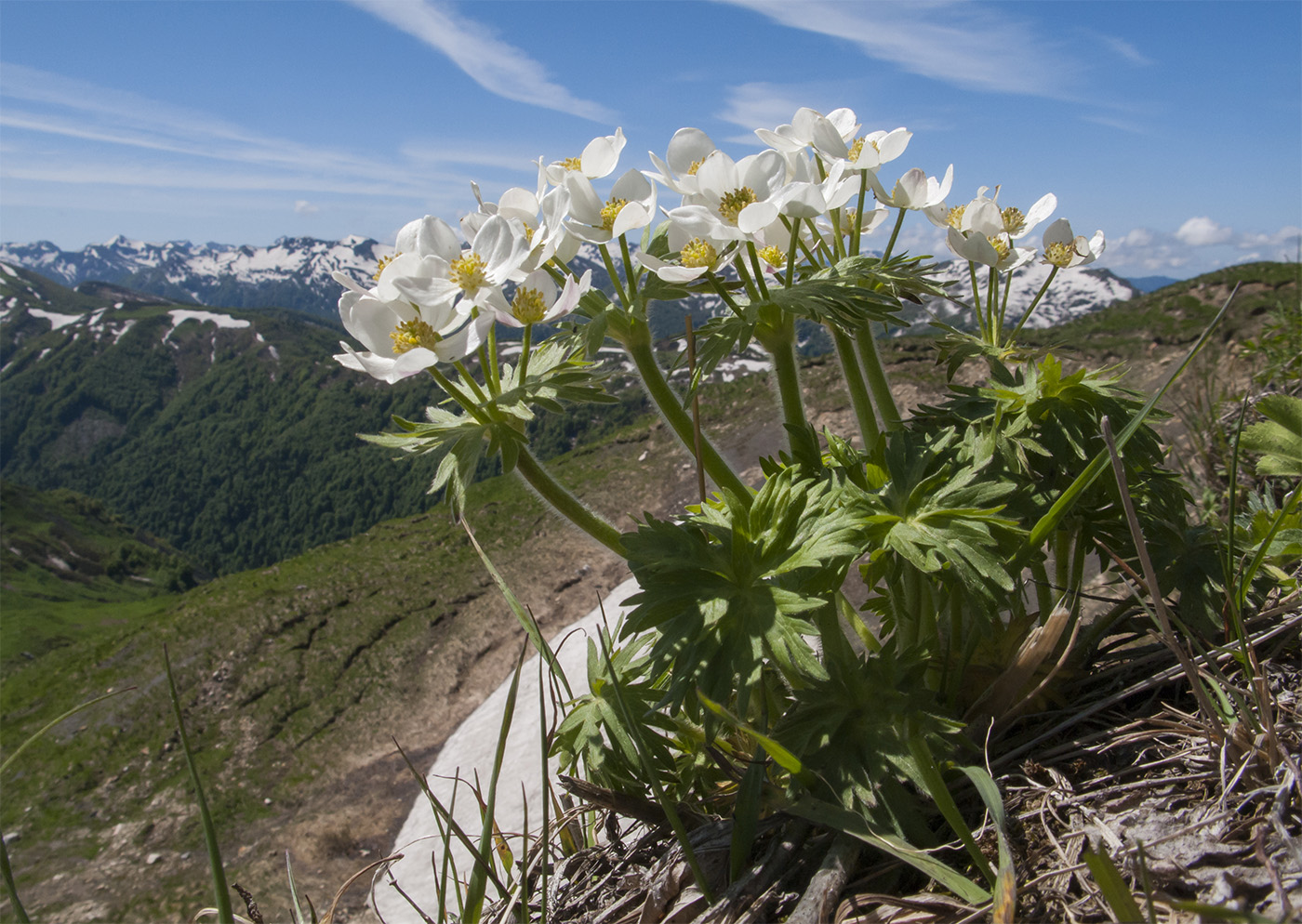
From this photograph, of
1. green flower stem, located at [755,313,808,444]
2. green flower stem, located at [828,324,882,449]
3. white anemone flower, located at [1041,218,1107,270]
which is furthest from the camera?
white anemone flower, located at [1041,218,1107,270]

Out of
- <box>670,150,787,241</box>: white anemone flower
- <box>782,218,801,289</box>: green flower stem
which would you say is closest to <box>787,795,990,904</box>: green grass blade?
<box>782,218,801,289</box>: green flower stem

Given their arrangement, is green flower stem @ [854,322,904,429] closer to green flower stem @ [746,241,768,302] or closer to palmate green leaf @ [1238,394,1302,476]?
green flower stem @ [746,241,768,302]

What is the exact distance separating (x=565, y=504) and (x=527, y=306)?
67 centimetres

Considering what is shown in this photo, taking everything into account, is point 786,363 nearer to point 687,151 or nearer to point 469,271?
point 687,151

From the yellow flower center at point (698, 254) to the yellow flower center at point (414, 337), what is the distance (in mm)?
762

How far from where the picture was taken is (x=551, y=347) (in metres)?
2.55

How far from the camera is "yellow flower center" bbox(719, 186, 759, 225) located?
224 cm

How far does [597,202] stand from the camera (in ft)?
7.80

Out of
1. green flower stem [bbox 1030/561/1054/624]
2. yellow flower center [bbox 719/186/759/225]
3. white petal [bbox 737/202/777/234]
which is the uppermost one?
yellow flower center [bbox 719/186/759/225]

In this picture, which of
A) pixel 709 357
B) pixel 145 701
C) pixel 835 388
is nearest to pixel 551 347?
Result: pixel 709 357

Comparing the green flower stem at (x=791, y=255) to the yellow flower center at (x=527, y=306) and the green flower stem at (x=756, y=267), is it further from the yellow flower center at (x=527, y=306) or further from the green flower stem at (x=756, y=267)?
the yellow flower center at (x=527, y=306)

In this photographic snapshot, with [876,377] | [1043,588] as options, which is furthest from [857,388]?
[1043,588]

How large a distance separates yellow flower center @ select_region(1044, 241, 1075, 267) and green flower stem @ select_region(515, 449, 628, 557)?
201cm

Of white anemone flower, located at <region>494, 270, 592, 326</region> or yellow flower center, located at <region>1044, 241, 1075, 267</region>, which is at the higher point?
yellow flower center, located at <region>1044, 241, 1075, 267</region>
